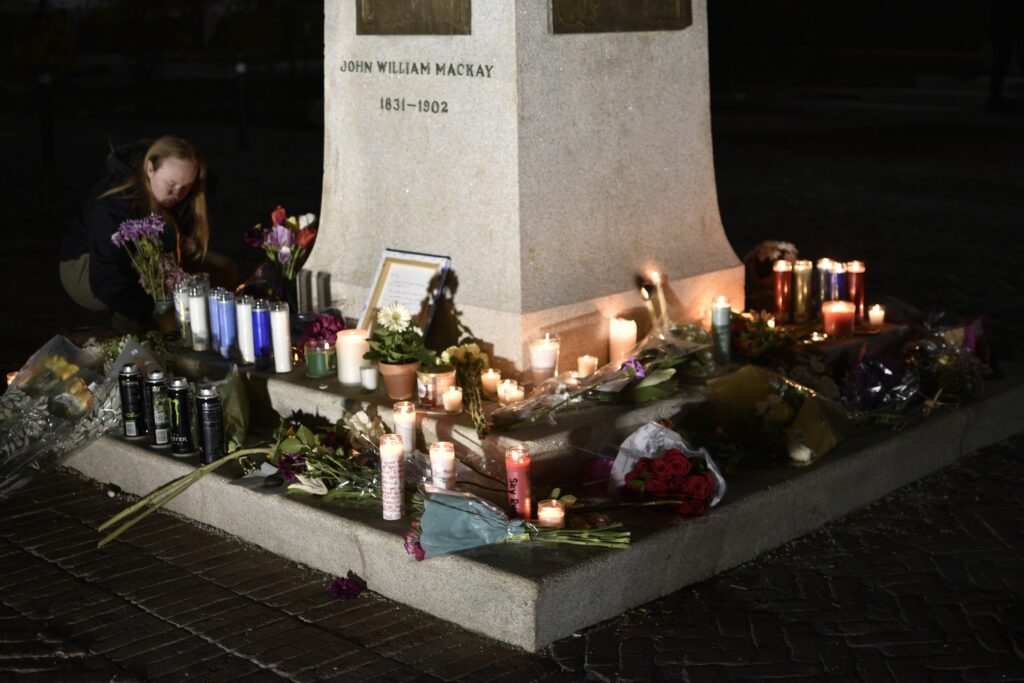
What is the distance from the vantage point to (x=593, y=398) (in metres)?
5.64

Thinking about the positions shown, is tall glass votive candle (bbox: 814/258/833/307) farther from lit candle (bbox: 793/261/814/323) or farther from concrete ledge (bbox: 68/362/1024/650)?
concrete ledge (bbox: 68/362/1024/650)

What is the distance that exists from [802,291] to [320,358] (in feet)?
8.34

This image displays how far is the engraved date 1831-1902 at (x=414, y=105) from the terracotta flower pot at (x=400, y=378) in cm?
122

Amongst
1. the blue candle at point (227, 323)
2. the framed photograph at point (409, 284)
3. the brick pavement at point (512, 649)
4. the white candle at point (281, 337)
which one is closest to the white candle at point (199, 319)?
the blue candle at point (227, 323)

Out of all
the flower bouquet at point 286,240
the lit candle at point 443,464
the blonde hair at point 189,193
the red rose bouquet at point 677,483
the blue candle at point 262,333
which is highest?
the blonde hair at point 189,193

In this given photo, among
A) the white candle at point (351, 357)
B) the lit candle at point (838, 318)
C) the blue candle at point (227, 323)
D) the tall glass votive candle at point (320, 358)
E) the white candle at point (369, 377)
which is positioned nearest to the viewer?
the white candle at point (369, 377)

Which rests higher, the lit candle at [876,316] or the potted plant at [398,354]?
the potted plant at [398,354]

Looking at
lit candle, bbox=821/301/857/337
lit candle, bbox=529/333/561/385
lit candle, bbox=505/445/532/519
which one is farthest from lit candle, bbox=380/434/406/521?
lit candle, bbox=821/301/857/337

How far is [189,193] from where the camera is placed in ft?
23.3

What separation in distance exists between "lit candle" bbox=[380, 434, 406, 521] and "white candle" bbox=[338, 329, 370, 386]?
3.53ft

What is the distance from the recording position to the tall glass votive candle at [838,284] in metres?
7.01

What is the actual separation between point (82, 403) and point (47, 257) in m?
5.11

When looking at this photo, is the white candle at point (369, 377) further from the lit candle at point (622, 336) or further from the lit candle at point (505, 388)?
the lit candle at point (622, 336)

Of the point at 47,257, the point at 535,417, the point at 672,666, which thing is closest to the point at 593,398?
the point at 535,417
